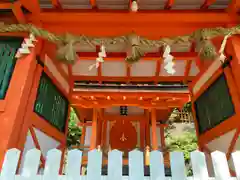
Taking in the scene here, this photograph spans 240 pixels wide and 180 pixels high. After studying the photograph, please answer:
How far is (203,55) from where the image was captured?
3.01 m

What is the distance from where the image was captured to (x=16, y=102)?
8.79 feet

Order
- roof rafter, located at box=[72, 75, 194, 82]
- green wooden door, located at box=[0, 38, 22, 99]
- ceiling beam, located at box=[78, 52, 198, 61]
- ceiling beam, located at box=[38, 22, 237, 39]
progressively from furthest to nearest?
roof rafter, located at box=[72, 75, 194, 82]
ceiling beam, located at box=[78, 52, 198, 61]
ceiling beam, located at box=[38, 22, 237, 39]
green wooden door, located at box=[0, 38, 22, 99]

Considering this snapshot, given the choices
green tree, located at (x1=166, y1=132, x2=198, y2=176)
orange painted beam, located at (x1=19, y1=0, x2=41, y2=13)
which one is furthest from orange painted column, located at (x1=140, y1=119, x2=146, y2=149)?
orange painted beam, located at (x1=19, y1=0, x2=41, y2=13)

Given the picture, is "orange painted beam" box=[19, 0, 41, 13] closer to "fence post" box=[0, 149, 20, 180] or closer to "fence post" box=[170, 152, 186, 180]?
"fence post" box=[0, 149, 20, 180]

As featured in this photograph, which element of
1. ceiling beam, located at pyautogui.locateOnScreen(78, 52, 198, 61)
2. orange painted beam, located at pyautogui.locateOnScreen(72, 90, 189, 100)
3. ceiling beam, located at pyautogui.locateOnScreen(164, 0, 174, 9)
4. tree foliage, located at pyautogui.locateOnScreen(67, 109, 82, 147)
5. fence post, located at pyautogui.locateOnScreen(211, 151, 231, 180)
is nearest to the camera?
fence post, located at pyautogui.locateOnScreen(211, 151, 231, 180)

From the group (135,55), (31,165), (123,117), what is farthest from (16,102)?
(123,117)

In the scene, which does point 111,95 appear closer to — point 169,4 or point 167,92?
point 167,92

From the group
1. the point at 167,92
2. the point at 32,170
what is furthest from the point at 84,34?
the point at 167,92

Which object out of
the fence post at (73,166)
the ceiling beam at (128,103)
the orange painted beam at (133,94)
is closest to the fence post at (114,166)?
the fence post at (73,166)

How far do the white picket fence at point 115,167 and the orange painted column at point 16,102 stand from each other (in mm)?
492

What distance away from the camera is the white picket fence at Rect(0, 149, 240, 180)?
1902mm

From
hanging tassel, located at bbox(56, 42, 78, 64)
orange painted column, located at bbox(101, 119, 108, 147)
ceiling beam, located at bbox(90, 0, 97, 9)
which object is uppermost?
ceiling beam, located at bbox(90, 0, 97, 9)

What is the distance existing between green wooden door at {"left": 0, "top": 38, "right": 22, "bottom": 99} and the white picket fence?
1255 millimetres

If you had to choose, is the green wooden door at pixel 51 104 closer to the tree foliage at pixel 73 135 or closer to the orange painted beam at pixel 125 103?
the orange painted beam at pixel 125 103
